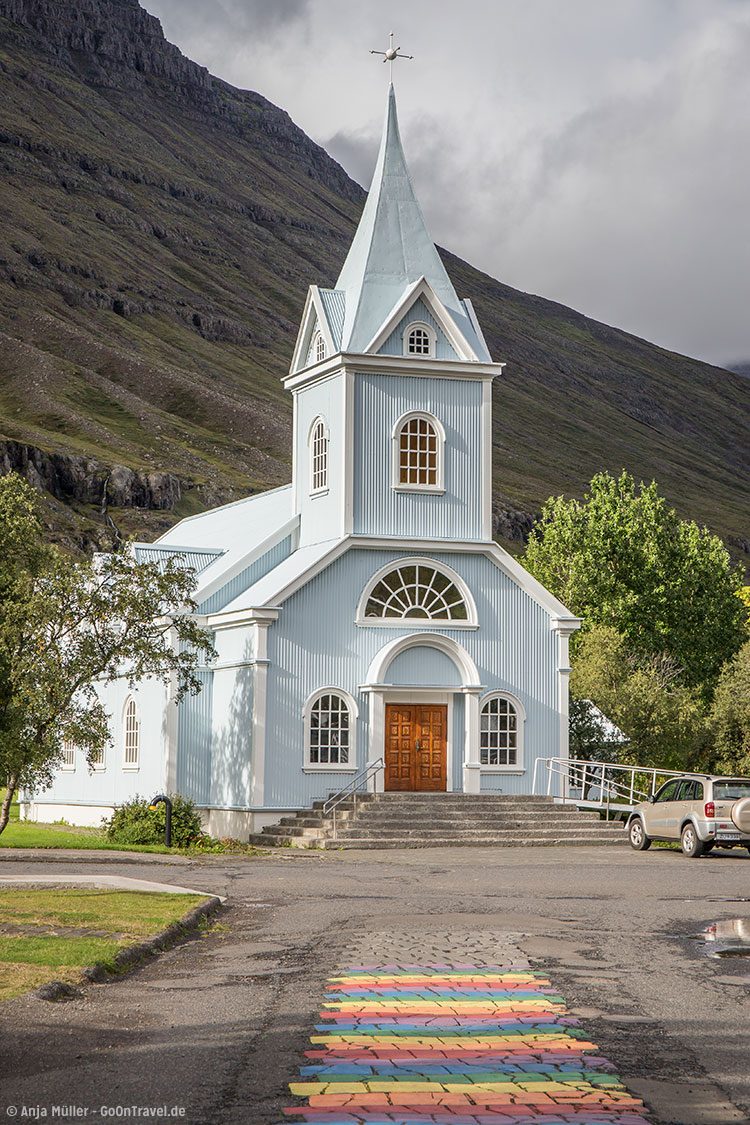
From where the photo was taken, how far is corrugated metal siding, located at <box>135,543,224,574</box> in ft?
133

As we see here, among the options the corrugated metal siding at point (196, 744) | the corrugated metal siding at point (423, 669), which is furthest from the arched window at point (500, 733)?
the corrugated metal siding at point (196, 744)

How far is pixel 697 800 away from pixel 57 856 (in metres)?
11.7

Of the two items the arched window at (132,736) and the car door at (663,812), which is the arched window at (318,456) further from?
the car door at (663,812)

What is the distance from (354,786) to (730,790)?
9483mm

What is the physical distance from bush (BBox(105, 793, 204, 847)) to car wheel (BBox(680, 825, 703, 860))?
10.0 m

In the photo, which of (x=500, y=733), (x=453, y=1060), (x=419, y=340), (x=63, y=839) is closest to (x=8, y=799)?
(x=63, y=839)

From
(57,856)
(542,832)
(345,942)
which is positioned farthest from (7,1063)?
(542,832)

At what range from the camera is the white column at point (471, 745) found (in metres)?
35.8

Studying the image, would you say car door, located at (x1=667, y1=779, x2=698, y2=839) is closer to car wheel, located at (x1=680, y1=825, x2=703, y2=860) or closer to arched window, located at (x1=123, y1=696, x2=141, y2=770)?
car wheel, located at (x1=680, y1=825, x2=703, y2=860)

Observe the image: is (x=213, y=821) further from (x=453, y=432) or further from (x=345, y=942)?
(x=345, y=942)

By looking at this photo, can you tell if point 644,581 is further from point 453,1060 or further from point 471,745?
point 453,1060

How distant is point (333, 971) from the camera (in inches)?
489

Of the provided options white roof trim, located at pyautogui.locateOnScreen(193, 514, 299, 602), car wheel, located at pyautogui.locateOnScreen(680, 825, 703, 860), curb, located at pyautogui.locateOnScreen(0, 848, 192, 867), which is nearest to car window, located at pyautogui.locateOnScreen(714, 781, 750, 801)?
car wheel, located at pyautogui.locateOnScreen(680, 825, 703, 860)

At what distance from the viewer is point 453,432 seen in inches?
1495
